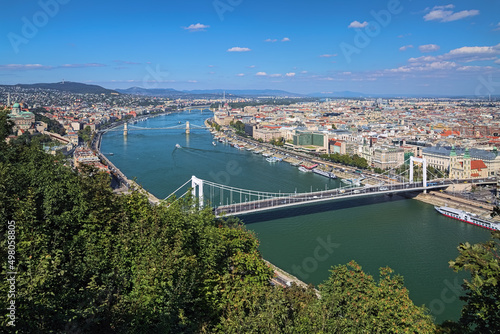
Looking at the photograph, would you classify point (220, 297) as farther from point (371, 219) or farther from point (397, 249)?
point (371, 219)

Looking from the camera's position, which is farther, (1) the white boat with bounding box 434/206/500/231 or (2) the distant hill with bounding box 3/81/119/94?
(2) the distant hill with bounding box 3/81/119/94

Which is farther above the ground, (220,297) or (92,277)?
(92,277)

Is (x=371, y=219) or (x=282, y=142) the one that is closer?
(x=371, y=219)

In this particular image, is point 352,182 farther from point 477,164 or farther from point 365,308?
point 365,308

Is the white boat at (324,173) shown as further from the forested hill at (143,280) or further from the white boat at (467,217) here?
the forested hill at (143,280)

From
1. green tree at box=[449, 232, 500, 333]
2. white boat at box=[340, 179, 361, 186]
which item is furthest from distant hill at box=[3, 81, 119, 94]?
green tree at box=[449, 232, 500, 333]

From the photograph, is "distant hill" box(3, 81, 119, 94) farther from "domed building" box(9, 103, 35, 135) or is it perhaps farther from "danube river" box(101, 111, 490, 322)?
"danube river" box(101, 111, 490, 322)

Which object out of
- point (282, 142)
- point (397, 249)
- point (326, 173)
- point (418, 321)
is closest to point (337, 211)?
point (397, 249)
